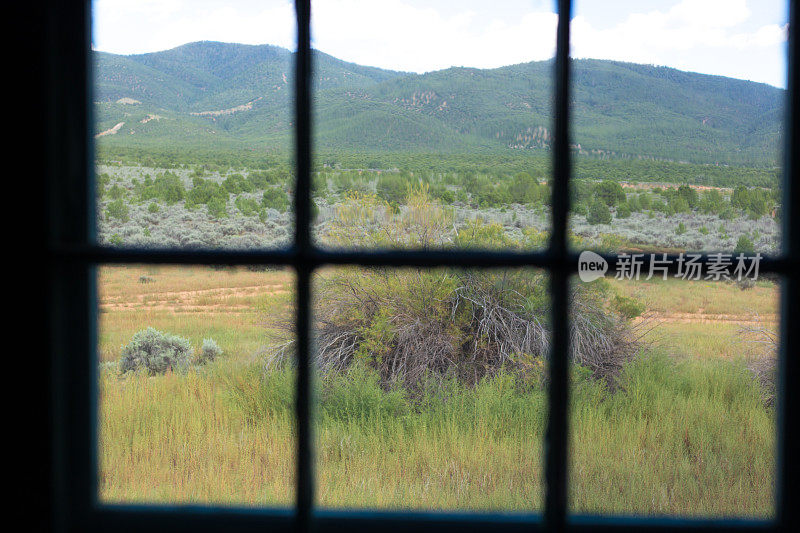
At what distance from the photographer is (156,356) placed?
411cm

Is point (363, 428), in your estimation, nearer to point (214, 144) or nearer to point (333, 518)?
point (333, 518)

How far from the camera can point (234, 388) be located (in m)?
3.67

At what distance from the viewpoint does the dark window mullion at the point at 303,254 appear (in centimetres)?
36

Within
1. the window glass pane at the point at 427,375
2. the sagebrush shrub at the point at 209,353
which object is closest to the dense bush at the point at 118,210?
the sagebrush shrub at the point at 209,353

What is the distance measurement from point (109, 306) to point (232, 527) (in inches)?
205

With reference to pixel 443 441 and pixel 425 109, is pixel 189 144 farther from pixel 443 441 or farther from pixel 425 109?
pixel 443 441

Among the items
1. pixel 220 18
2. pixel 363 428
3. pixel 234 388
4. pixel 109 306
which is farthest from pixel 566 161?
pixel 220 18

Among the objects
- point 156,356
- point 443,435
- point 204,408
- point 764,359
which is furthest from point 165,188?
point 764,359

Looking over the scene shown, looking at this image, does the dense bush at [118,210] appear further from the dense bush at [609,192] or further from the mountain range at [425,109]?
the dense bush at [609,192]

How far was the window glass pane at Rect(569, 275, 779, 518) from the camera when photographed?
2.99 metres

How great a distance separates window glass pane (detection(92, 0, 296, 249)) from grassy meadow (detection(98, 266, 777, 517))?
6.24ft

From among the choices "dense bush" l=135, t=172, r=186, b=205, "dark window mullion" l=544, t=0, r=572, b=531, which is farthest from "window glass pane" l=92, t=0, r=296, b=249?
"dark window mullion" l=544, t=0, r=572, b=531

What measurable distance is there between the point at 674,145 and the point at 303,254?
6.11m

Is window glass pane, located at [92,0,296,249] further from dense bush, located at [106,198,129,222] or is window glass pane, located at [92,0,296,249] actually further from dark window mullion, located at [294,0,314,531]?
dark window mullion, located at [294,0,314,531]
